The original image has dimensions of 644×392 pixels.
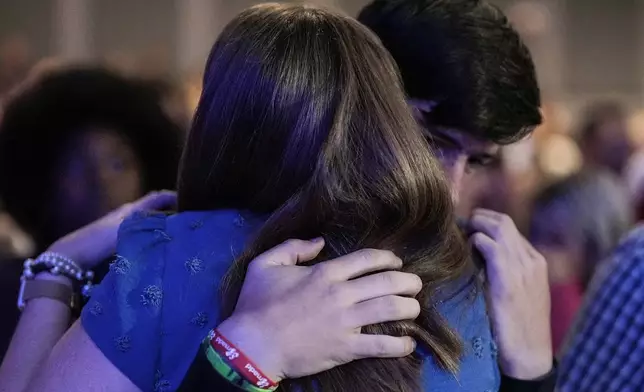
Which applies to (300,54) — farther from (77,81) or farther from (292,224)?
(77,81)

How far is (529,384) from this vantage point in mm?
912

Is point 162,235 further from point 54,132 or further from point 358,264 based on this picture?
point 54,132

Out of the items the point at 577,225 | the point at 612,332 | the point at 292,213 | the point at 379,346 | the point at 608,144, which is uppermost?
the point at 292,213

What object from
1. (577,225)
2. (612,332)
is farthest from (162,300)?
(577,225)

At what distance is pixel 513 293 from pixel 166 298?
41cm

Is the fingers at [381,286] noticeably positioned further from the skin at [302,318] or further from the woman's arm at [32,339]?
the woman's arm at [32,339]

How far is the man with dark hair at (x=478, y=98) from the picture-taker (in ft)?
3.06

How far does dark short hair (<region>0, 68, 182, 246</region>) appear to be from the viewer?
1188 mm

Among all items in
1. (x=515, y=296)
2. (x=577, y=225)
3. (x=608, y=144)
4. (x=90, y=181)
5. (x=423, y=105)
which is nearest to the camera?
(x=515, y=296)

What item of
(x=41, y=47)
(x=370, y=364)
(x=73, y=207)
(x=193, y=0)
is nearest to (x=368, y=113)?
(x=370, y=364)

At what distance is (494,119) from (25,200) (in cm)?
71

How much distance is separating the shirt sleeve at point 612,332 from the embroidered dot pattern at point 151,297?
0.64 m

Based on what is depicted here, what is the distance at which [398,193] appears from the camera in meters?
0.72

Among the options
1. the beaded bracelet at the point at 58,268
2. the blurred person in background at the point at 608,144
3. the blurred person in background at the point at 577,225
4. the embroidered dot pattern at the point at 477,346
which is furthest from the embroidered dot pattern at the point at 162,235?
the blurred person in background at the point at 608,144
